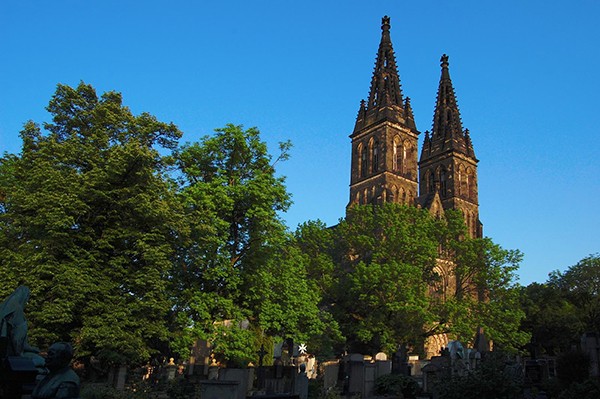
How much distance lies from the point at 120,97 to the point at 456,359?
18.2m

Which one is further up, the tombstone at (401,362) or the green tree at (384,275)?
the green tree at (384,275)

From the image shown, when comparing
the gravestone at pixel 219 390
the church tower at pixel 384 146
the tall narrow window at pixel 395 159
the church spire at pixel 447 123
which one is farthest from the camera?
the church spire at pixel 447 123

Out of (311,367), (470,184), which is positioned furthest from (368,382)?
(470,184)

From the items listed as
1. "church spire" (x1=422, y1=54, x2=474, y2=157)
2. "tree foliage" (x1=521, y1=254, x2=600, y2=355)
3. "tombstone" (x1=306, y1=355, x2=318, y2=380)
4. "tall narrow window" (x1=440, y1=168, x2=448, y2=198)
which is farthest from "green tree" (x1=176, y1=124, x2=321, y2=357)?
"church spire" (x1=422, y1=54, x2=474, y2=157)

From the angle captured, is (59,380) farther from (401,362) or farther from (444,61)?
(444,61)

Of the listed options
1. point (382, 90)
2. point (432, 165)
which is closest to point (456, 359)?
point (382, 90)

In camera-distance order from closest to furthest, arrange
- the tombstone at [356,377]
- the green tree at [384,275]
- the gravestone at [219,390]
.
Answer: the gravestone at [219,390] → the tombstone at [356,377] → the green tree at [384,275]

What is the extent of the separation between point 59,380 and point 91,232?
46.6 feet

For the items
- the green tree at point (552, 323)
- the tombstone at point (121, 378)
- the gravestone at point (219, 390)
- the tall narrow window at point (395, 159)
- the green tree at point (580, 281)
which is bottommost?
the tombstone at point (121, 378)

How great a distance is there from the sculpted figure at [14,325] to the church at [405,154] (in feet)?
139

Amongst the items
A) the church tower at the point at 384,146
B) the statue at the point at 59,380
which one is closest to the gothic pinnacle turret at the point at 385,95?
the church tower at the point at 384,146

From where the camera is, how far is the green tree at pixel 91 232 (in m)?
17.2

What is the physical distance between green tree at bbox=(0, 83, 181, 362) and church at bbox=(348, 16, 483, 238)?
32.6 m

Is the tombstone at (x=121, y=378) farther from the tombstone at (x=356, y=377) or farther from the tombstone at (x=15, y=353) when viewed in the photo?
the tombstone at (x=15, y=353)
